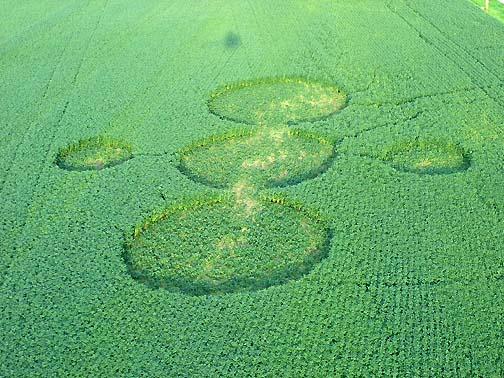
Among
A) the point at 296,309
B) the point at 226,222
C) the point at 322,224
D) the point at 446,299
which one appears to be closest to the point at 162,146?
the point at 226,222

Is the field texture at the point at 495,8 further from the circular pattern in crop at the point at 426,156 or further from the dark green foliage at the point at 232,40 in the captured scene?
the circular pattern in crop at the point at 426,156

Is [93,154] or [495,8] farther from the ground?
[495,8]

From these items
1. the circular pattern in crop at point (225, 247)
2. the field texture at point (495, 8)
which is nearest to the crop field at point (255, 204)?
the circular pattern in crop at point (225, 247)

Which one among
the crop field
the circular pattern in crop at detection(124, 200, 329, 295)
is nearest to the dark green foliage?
the crop field

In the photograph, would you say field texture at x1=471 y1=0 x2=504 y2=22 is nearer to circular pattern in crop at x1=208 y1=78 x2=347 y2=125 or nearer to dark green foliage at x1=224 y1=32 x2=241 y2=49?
circular pattern in crop at x1=208 y1=78 x2=347 y2=125

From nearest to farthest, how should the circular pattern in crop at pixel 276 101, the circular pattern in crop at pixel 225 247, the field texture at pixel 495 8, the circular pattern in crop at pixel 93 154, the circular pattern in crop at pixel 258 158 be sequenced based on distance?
the circular pattern in crop at pixel 225 247, the circular pattern in crop at pixel 258 158, the circular pattern in crop at pixel 93 154, the circular pattern in crop at pixel 276 101, the field texture at pixel 495 8

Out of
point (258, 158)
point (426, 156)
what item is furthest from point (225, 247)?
point (426, 156)

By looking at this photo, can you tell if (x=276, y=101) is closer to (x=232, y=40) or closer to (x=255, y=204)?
(x=255, y=204)

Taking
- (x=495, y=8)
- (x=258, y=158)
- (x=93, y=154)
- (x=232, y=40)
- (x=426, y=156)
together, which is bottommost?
(x=426, y=156)
